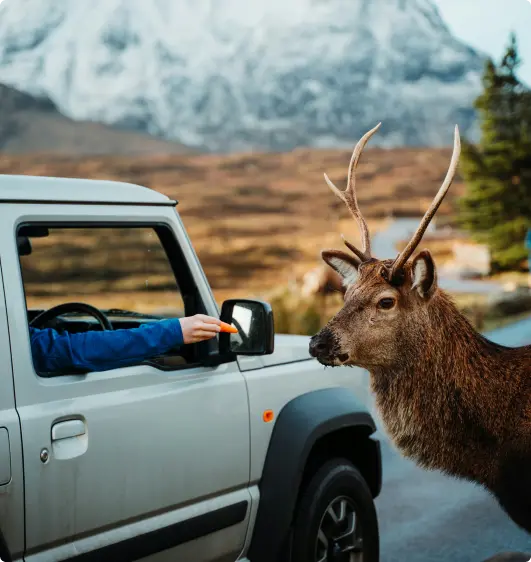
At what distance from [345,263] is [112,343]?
134 centimetres

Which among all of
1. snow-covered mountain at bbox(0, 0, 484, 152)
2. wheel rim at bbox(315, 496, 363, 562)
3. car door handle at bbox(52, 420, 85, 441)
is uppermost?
snow-covered mountain at bbox(0, 0, 484, 152)

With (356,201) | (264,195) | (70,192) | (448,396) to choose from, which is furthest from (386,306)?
(264,195)

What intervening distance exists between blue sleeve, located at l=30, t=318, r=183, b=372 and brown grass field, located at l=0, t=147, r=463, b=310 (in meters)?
12.8

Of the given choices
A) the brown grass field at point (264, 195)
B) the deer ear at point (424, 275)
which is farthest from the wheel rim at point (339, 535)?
the brown grass field at point (264, 195)

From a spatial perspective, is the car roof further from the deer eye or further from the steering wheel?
the deer eye

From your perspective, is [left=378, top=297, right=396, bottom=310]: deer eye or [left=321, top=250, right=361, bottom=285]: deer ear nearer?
[left=378, top=297, right=396, bottom=310]: deer eye

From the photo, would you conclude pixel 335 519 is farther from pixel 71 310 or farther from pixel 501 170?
pixel 501 170

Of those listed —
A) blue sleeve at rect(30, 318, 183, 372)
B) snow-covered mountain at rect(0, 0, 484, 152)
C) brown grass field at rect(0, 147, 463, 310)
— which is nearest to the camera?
blue sleeve at rect(30, 318, 183, 372)

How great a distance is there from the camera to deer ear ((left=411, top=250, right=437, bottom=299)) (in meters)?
3.95

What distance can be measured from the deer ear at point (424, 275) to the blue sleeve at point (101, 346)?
114 centimetres

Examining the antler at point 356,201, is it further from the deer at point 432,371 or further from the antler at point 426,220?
the antler at point 426,220

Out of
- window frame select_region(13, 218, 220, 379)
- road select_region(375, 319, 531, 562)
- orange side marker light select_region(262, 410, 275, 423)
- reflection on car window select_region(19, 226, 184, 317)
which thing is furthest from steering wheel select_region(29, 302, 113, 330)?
road select_region(375, 319, 531, 562)

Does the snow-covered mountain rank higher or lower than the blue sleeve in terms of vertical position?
higher

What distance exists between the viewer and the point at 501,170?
19.9 metres
